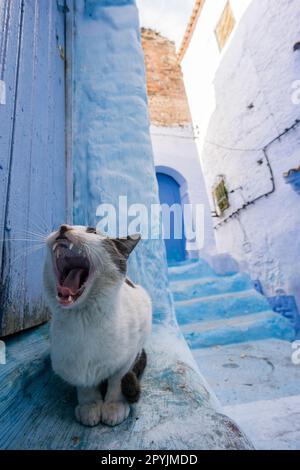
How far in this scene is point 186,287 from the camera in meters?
4.68

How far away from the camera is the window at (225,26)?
18.4ft

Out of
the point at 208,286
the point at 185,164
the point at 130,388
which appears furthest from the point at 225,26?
the point at 130,388

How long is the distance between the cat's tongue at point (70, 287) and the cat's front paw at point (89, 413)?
406mm

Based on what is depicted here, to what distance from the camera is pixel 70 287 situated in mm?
897

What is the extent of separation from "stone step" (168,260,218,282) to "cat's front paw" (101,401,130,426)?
4.22 meters

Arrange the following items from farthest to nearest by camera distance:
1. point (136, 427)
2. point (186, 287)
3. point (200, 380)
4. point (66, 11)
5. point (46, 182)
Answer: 1. point (186, 287)
2. point (66, 11)
3. point (46, 182)
4. point (200, 380)
5. point (136, 427)

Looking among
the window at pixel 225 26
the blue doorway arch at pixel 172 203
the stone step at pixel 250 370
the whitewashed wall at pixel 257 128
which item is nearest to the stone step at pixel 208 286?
the whitewashed wall at pixel 257 128

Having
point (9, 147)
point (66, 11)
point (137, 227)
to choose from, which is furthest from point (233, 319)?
point (66, 11)

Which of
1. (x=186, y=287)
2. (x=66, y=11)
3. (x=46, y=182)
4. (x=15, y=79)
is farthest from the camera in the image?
(x=186, y=287)

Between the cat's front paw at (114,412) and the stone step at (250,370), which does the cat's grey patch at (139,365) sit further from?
the stone step at (250,370)

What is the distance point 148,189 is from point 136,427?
1.62 meters

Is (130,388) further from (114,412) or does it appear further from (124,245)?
(124,245)

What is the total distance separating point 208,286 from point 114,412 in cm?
414
